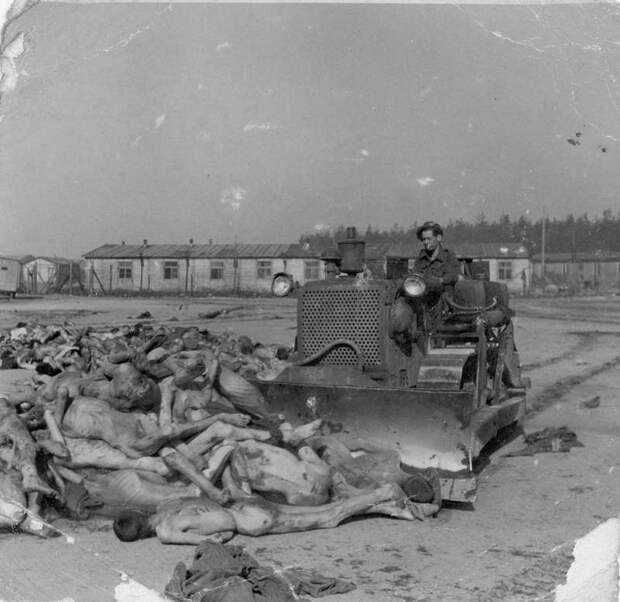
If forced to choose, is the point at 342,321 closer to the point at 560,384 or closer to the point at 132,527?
the point at 132,527

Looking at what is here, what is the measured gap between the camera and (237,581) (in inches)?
158

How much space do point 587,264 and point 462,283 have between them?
48.1 meters

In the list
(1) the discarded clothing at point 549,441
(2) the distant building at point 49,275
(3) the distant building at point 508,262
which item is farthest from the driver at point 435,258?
(2) the distant building at point 49,275

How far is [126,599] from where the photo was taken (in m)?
3.99

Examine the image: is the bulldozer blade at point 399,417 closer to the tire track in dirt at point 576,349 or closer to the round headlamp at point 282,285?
the round headlamp at point 282,285

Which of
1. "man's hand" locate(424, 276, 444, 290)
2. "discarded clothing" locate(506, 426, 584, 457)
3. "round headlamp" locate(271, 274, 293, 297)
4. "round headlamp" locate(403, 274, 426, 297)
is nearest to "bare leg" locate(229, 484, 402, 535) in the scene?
"round headlamp" locate(403, 274, 426, 297)

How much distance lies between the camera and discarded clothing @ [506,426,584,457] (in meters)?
7.95

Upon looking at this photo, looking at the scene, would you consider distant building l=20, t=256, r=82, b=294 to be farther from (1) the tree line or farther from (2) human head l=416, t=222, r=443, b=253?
(2) human head l=416, t=222, r=443, b=253

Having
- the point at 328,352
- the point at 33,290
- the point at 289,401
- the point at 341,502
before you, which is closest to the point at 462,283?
the point at 328,352

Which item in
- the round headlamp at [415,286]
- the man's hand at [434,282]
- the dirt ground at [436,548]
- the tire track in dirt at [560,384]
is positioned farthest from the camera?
the tire track in dirt at [560,384]

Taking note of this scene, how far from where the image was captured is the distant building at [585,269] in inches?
2024

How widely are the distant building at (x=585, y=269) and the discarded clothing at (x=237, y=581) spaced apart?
49.0 meters

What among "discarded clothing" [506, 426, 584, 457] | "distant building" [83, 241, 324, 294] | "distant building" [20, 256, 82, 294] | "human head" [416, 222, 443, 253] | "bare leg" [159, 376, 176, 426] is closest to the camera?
"bare leg" [159, 376, 176, 426]

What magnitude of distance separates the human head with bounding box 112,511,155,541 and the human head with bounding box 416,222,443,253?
431cm
